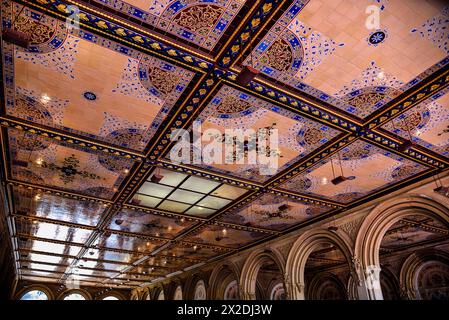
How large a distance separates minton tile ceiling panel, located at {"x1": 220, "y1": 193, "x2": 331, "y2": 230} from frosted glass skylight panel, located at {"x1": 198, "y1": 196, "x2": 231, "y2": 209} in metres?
0.64

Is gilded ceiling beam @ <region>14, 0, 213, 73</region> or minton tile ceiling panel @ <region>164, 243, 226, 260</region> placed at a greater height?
gilded ceiling beam @ <region>14, 0, 213, 73</region>

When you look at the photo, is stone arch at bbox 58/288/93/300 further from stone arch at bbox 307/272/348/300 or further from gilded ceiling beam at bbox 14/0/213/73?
gilded ceiling beam at bbox 14/0/213/73

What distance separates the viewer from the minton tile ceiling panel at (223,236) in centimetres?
1113

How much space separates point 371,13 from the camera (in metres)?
3.53

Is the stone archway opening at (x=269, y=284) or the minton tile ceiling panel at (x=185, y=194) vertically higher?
the minton tile ceiling panel at (x=185, y=194)

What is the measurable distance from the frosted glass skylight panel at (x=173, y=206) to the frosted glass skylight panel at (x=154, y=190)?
24.6 inches

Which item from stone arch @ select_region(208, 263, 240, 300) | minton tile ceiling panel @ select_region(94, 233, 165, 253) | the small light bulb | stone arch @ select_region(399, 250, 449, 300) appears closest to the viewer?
the small light bulb

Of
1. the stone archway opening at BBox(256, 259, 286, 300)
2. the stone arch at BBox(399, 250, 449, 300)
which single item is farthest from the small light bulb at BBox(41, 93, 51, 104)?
the stone archway opening at BBox(256, 259, 286, 300)

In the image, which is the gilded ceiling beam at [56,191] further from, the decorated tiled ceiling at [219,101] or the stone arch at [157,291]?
the stone arch at [157,291]

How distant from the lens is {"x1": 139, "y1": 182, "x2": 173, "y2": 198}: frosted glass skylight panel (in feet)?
25.5

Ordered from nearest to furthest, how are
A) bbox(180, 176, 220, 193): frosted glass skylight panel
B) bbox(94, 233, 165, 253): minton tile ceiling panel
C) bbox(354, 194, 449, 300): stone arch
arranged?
bbox(180, 176, 220, 193): frosted glass skylight panel, bbox(354, 194, 449, 300): stone arch, bbox(94, 233, 165, 253): minton tile ceiling panel

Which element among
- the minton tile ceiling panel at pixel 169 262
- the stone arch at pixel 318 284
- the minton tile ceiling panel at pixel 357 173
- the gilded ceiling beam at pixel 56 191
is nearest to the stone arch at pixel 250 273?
the minton tile ceiling panel at pixel 169 262

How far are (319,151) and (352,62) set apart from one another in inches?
95.1

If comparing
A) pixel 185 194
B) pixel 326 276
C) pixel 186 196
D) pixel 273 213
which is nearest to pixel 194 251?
pixel 273 213
